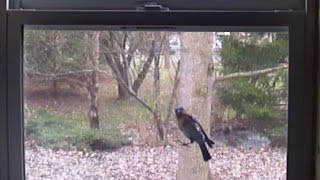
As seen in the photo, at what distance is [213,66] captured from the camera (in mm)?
1797

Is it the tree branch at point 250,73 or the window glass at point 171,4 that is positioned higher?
the window glass at point 171,4

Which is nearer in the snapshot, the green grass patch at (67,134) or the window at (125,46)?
the window at (125,46)

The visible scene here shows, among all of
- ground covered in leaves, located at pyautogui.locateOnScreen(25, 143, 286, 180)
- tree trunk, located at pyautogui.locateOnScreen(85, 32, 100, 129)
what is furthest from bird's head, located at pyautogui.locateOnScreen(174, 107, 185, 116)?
tree trunk, located at pyautogui.locateOnScreen(85, 32, 100, 129)

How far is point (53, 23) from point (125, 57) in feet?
0.83

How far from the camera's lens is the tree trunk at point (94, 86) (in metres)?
1.83

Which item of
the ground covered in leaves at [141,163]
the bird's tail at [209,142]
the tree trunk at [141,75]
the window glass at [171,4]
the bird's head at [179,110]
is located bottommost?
the ground covered in leaves at [141,163]

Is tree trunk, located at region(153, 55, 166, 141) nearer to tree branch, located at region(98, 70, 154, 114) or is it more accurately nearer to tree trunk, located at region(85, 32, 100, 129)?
tree branch, located at region(98, 70, 154, 114)

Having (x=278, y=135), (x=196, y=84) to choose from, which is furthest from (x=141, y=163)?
(x=278, y=135)

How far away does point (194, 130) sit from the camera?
1821 mm

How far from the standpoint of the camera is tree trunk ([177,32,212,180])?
70.7 inches

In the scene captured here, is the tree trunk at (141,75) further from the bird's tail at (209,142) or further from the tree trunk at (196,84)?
the bird's tail at (209,142)

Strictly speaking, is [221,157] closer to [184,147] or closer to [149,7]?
[184,147]

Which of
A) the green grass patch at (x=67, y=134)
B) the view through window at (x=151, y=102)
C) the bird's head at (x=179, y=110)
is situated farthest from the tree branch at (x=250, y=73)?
the green grass patch at (x=67, y=134)

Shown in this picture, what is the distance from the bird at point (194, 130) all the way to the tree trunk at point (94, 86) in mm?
260
